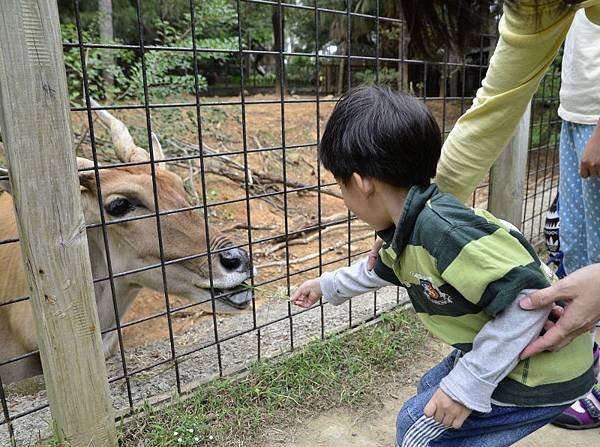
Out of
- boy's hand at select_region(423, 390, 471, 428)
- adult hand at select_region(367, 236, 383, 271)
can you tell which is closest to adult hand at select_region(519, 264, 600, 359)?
boy's hand at select_region(423, 390, 471, 428)

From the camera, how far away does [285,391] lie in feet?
8.05

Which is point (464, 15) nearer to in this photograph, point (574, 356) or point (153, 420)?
point (574, 356)

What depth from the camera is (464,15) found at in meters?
1.23

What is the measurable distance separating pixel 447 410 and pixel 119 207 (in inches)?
88.6

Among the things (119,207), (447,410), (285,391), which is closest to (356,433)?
(285,391)

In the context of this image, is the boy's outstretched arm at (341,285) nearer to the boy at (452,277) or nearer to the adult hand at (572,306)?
the boy at (452,277)

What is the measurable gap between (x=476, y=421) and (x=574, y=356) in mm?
303

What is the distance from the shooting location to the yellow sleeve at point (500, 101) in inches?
62.4

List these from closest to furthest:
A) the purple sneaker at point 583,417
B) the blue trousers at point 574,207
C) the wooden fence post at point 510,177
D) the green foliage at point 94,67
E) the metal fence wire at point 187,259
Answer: the metal fence wire at point 187,259 < the purple sneaker at point 583,417 < the blue trousers at point 574,207 < the wooden fence post at point 510,177 < the green foliage at point 94,67

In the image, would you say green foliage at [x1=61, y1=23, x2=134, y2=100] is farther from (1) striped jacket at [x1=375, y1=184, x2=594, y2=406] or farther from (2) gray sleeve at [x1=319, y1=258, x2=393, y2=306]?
(1) striped jacket at [x1=375, y1=184, x2=594, y2=406]

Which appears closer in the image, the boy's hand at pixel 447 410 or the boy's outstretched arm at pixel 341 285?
the boy's hand at pixel 447 410

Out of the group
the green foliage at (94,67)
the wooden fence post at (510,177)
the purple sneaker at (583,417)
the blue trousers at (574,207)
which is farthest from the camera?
the green foliage at (94,67)

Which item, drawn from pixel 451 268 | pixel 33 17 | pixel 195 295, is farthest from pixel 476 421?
pixel 195 295

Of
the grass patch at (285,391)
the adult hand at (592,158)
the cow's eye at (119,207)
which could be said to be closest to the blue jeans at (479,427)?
the grass patch at (285,391)
